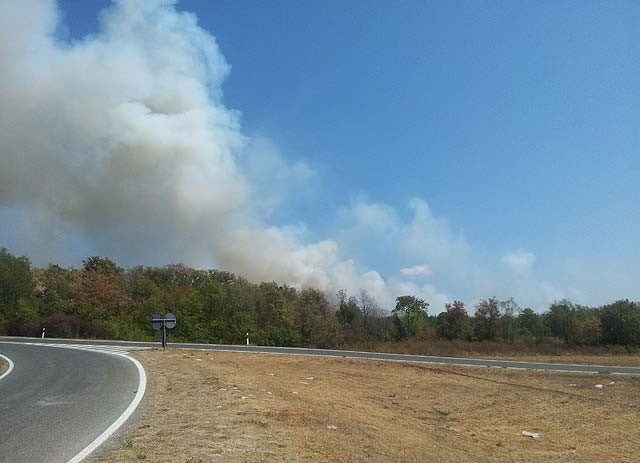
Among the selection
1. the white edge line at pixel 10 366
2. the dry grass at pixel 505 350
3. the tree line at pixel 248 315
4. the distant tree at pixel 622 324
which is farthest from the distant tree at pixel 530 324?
the white edge line at pixel 10 366

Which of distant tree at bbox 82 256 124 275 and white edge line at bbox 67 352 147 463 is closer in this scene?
white edge line at bbox 67 352 147 463

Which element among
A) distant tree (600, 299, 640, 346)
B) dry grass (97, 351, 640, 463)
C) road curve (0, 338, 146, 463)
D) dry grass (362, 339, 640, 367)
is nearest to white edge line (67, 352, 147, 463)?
road curve (0, 338, 146, 463)

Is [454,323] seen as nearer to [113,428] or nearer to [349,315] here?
[349,315]

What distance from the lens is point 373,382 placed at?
21.7 m

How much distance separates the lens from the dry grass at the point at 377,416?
8.23 metres

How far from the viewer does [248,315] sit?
6481 centimetres

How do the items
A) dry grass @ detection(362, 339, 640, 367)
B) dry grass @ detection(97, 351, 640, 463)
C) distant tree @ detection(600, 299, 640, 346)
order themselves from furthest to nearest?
distant tree @ detection(600, 299, 640, 346)
dry grass @ detection(362, 339, 640, 367)
dry grass @ detection(97, 351, 640, 463)

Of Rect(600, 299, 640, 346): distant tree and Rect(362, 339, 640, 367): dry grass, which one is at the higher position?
Rect(600, 299, 640, 346): distant tree

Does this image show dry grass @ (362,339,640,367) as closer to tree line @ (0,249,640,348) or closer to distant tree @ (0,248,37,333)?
tree line @ (0,249,640,348)

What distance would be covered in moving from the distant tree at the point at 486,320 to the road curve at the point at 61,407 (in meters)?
56.2

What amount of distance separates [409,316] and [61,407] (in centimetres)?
6617

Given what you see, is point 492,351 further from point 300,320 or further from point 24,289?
point 24,289

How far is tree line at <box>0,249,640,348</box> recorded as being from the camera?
57.2 metres

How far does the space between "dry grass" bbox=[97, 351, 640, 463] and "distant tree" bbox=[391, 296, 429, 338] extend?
4589 centimetres
